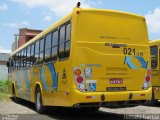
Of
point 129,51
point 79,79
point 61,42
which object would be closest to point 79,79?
point 79,79

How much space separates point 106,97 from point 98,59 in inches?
43.5

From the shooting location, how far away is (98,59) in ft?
35.8

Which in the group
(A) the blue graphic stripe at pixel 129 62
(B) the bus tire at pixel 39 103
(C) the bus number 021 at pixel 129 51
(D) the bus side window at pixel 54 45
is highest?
(D) the bus side window at pixel 54 45

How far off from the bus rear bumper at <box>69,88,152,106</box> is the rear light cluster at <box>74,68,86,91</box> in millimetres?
187

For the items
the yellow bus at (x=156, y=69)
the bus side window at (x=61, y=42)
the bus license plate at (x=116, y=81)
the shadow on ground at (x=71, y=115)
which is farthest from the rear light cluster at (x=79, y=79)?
the yellow bus at (x=156, y=69)

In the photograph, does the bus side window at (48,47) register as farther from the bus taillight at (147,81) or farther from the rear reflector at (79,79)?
the bus taillight at (147,81)

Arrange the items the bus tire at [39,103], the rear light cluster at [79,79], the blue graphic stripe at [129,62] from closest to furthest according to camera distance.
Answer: the rear light cluster at [79,79] → the blue graphic stripe at [129,62] → the bus tire at [39,103]

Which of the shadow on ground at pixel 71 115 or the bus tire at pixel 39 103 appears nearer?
the shadow on ground at pixel 71 115

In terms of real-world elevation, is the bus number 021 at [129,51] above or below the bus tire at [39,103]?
above

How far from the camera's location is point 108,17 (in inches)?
446

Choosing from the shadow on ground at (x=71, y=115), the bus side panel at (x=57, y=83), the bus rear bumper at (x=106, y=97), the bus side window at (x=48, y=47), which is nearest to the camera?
the bus rear bumper at (x=106, y=97)

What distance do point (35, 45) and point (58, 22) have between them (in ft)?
11.9

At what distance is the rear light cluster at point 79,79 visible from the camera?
416 inches

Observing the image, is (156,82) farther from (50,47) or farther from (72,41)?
(72,41)
